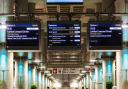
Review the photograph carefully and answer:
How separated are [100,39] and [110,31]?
54 centimetres

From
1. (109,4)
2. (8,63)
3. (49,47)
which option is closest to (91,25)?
(49,47)

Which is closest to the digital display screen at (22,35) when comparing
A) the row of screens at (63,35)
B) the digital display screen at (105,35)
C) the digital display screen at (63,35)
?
the row of screens at (63,35)

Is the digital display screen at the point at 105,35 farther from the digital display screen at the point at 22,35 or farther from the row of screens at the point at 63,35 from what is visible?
the digital display screen at the point at 22,35

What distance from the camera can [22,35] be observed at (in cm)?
1683

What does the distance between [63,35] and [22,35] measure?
154 centimetres

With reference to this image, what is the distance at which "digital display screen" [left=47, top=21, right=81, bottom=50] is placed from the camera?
16.8 metres

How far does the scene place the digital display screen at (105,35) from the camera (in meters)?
16.8

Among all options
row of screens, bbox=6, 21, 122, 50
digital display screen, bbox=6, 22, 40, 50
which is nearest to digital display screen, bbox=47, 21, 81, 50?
row of screens, bbox=6, 21, 122, 50

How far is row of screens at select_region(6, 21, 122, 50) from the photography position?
1678 cm

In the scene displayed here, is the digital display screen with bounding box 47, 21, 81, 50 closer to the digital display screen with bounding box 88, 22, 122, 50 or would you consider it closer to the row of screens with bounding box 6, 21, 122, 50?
the row of screens with bounding box 6, 21, 122, 50

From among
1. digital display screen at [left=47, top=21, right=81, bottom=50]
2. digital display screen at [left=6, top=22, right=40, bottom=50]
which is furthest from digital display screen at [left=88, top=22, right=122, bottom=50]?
digital display screen at [left=6, top=22, right=40, bottom=50]

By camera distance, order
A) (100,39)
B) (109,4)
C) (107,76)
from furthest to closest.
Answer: (107,76) → (109,4) → (100,39)

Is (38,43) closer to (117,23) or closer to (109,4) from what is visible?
(117,23)

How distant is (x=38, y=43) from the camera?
16812mm
